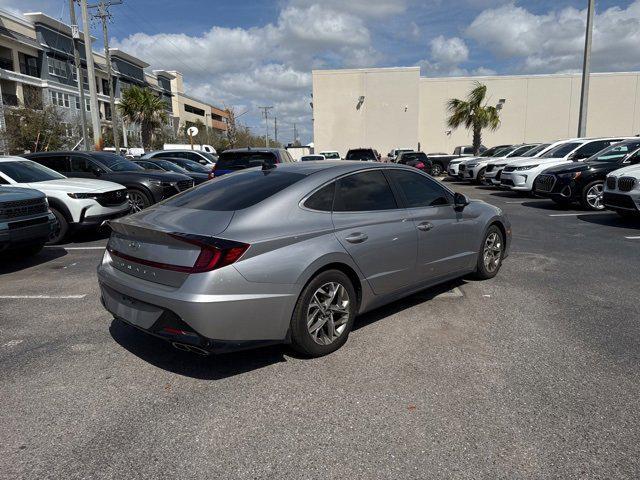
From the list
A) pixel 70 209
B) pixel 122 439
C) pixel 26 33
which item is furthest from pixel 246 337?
pixel 26 33

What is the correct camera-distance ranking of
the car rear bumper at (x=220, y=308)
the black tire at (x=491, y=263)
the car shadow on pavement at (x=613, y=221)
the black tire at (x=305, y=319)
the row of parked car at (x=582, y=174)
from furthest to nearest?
1. the car shadow on pavement at (x=613, y=221)
2. the row of parked car at (x=582, y=174)
3. the black tire at (x=491, y=263)
4. the black tire at (x=305, y=319)
5. the car rear bumper at (x=220, y=308)

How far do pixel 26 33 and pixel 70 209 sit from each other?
47.6 metres

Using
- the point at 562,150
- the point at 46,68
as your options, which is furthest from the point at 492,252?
the point at 46,68

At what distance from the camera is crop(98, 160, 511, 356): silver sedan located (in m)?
3.24

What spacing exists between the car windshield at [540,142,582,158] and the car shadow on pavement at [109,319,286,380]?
577 inches

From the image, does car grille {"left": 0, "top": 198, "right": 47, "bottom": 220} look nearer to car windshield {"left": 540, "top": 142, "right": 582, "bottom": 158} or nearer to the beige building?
car windshield {"left": 540, "top": 142, "right": 582, "bottom": 158}

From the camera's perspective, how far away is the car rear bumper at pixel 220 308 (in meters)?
3.18

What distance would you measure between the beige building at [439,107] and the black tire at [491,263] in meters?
34.6

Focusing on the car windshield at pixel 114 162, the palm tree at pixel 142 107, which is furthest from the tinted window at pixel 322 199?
the palm tree at pixel 142 107

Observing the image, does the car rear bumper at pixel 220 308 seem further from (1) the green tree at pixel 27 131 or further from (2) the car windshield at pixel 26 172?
(1) the green tree at pixel 27 131

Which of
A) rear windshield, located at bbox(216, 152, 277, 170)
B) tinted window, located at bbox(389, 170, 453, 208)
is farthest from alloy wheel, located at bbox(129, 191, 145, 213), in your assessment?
tinted window, located at bbox(389, 170, 453, 208)

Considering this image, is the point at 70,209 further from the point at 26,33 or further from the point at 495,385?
the point at 26,33

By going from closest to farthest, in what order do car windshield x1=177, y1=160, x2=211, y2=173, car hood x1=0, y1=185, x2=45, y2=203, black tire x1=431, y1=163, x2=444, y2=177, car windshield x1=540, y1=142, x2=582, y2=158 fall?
car hood x1=0, y1=185, x2=45, y2=203 → car windshield x1=540, y1=142, x2=582, y2=158 → car windshield x1=177, y1=160, x2=211, y2=173 → black tire x1=431, y1=163, x2=444, y2=177

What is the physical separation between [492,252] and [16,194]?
6.60 metres
